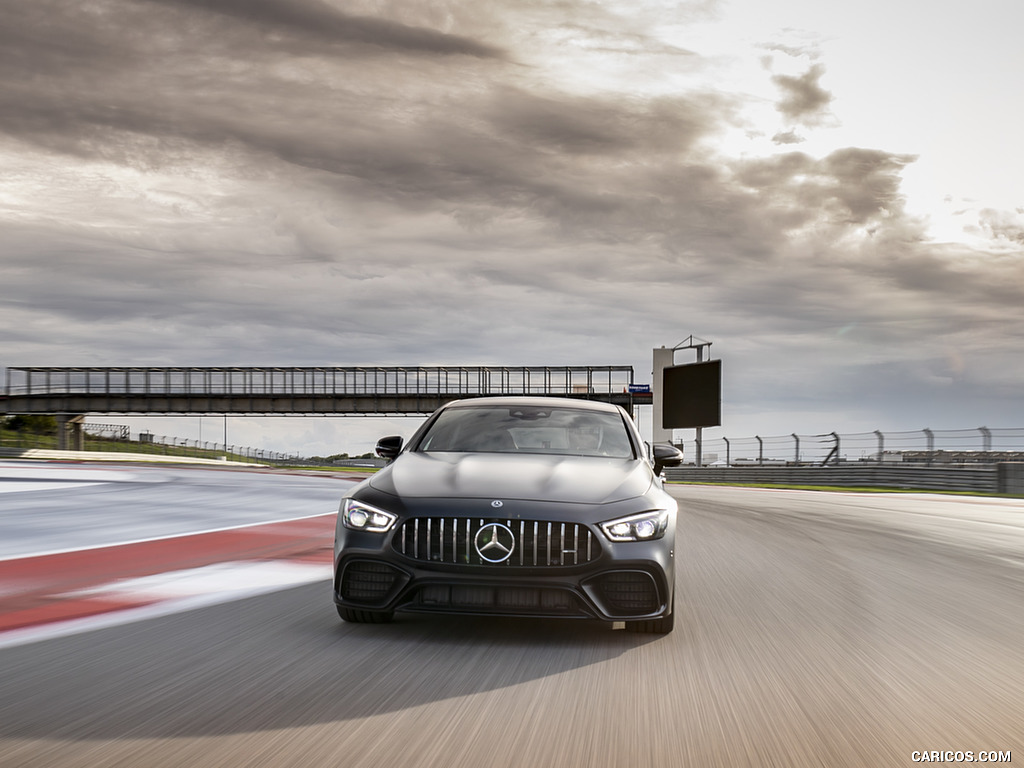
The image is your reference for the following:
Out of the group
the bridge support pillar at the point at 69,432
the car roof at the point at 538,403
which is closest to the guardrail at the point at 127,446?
the bridge support pillar at the point at 69,432

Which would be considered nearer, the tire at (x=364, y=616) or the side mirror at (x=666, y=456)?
the tire at (x=364, y=616)

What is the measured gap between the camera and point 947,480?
3144 cm

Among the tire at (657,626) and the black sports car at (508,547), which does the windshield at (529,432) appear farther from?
the tire at (657,626)

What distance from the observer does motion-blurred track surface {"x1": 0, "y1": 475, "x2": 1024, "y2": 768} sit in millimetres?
3795

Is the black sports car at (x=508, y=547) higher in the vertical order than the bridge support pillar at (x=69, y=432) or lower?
higher

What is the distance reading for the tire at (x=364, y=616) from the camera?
238 inches

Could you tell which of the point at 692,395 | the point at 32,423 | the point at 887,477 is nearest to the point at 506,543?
the point at 887,477

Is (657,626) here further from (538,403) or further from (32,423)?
(32,423)

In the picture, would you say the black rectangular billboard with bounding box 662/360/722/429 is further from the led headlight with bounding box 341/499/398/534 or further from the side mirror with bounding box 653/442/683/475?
the led headlight with bounding box 341/499/398/534

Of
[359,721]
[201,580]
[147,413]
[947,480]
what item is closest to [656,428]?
[947,480]

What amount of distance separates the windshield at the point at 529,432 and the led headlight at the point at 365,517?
1275 mm

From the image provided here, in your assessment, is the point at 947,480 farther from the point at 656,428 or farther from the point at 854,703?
the point at 854,703

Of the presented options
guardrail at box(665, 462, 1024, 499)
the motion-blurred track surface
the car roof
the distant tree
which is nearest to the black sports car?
the motion-blurred track surface

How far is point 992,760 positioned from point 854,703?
0.86 metres
